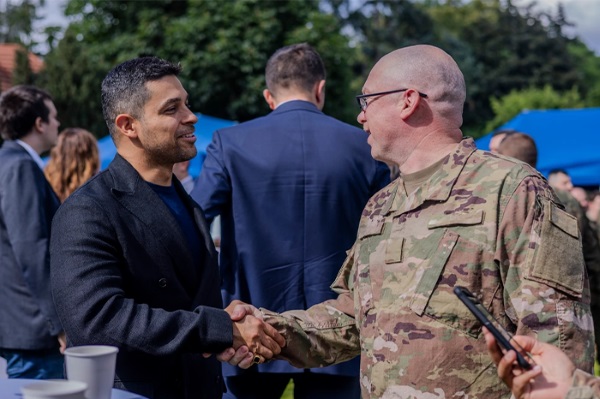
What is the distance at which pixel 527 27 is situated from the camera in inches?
2259

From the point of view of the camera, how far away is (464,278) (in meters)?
2.53

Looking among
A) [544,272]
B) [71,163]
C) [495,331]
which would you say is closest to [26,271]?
[71,163]

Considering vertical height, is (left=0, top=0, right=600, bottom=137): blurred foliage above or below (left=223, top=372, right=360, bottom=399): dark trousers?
above

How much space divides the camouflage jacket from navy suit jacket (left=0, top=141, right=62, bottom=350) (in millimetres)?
2399

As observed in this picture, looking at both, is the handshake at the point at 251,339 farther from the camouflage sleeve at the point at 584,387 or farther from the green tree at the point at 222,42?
the green tree at the point at 222,42

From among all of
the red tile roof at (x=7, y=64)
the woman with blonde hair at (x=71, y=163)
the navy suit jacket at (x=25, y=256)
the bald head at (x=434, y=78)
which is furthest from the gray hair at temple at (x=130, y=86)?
the red tile roof at (x=7, y=64)

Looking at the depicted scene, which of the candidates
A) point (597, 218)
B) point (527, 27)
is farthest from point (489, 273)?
point (527, 27)

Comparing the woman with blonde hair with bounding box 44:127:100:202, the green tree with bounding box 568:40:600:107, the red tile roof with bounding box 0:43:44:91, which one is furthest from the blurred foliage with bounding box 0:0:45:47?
the woman with blonde hair with bounding box 44:127:100:202

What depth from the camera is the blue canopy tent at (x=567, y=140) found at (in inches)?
488

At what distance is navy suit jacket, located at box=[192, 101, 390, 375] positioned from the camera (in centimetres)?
419

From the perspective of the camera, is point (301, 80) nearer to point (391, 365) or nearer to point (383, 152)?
point (383, 152)

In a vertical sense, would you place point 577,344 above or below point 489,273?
below

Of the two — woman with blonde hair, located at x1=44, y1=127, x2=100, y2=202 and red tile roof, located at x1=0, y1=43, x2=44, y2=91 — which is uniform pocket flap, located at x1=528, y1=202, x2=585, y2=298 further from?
red tile roof, located at x1=0, y1=43, x2=44, y2=91

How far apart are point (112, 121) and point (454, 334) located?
1.51 m
